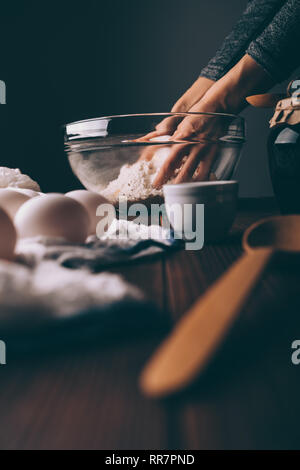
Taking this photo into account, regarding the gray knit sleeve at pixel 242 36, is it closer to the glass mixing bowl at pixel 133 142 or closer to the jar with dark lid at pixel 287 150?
the glass mixing bowl at pixel 133 142

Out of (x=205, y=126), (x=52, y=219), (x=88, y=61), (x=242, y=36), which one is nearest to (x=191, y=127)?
(x=205, y=126)

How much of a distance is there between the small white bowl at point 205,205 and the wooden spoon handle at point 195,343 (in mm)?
300

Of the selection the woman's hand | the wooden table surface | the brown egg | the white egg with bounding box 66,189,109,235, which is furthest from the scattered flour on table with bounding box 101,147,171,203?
the wooden table surface

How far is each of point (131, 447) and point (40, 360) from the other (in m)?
0.09

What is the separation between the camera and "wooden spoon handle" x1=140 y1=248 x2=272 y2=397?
0.15 m

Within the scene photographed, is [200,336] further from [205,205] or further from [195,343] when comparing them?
[205,205]

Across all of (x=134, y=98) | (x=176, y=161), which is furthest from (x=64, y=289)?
(x=134, y=98)

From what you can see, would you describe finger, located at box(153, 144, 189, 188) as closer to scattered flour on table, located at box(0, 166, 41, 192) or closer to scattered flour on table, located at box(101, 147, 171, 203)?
scattered flour on table, located at box(101, 147, 171, 203)

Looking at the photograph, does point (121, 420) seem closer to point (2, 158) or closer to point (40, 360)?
point (40, 360)

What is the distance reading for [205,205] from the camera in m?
0.52

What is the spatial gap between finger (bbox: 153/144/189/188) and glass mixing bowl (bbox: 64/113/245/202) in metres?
0.02

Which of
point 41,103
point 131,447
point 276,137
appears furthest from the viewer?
point 41,103

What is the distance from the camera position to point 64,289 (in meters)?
0.26

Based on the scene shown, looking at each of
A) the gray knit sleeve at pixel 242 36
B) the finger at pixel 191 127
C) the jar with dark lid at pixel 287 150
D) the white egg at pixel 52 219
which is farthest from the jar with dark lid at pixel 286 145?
the gray knit sleeve at pixel 242 36
